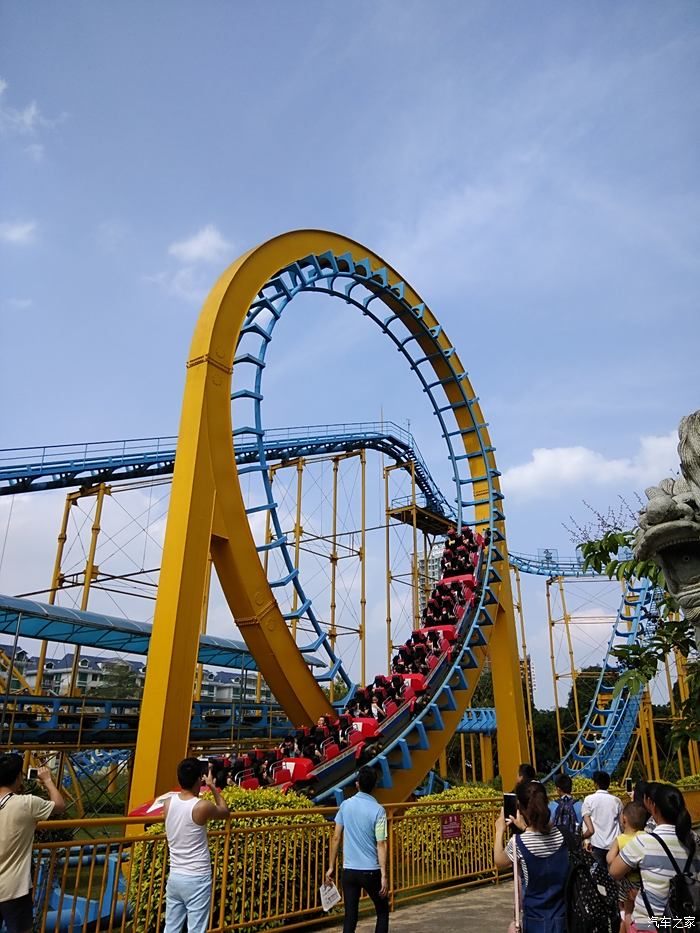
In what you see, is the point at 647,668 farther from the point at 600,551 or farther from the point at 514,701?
the point at 514,701

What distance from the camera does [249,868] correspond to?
4.77 meters

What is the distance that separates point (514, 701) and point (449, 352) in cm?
593

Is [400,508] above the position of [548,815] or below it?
above

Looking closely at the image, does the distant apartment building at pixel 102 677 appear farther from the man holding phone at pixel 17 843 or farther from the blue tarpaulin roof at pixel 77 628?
the man holding phone at pixel 17 843

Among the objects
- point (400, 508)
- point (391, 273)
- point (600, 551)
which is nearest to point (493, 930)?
point (600, 551)

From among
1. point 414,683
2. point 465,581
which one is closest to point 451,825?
point 414,683

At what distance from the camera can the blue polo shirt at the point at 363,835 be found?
3588 millimetres

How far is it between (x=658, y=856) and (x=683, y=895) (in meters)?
0.12

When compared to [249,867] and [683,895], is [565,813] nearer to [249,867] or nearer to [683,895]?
[683,895]

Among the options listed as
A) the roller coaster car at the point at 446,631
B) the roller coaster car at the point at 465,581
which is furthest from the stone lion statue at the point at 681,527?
the roller coaster car at the point at 465,581

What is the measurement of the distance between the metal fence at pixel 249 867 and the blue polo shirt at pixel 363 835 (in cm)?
111

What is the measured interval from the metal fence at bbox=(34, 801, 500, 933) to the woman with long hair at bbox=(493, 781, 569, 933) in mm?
1882

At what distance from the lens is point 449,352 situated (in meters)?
13.1

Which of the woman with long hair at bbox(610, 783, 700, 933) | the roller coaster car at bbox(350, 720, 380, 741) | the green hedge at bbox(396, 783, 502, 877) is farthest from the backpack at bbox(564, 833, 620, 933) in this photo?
the roller coaster car at bbox(350, 720, 380, 741)
